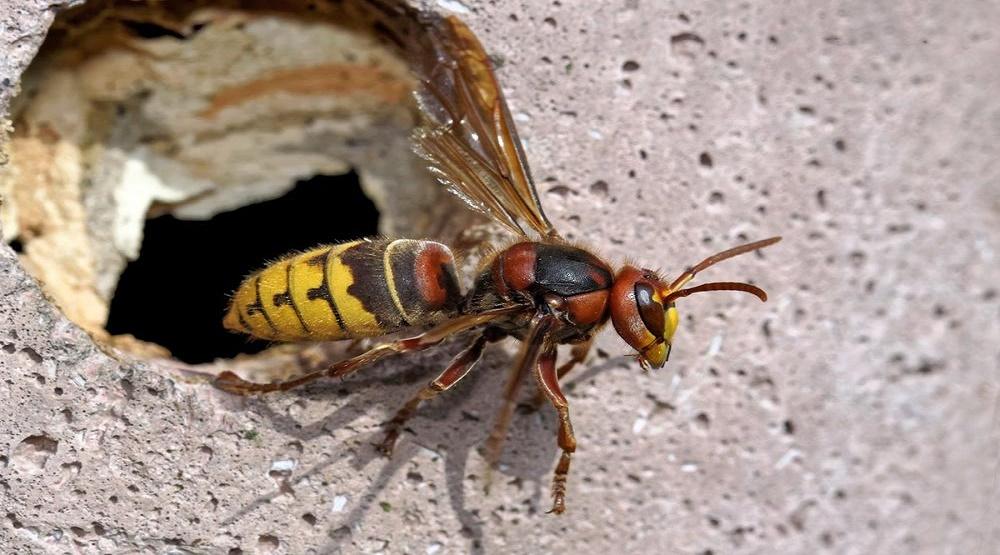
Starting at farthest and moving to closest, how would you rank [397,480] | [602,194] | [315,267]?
[602,194], [397,480], [315,267]

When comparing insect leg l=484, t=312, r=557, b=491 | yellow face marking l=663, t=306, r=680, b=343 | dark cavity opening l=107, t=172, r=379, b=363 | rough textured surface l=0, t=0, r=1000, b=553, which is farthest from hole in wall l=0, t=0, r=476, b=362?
yellow face marking l=663, t=306, r=680, b=343

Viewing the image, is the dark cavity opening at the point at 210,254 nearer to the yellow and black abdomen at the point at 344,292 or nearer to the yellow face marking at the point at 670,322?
the yellow and black abdomen at the point at 344,292

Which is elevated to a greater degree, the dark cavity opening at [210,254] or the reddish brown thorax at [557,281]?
the reddish brown thorax at [557,281]

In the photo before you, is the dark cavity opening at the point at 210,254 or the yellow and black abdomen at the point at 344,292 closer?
the yellow and black abdomen at the point at 344,292

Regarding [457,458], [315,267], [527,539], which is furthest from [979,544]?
[315,267]

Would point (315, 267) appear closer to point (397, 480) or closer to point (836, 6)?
point (397, 480)

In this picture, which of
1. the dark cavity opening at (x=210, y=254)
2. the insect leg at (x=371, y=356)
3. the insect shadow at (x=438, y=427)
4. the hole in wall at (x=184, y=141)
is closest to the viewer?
the insect leg at (x=371, y=356)

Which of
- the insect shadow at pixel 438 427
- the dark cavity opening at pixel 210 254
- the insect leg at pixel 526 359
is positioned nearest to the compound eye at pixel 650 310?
the insect leg at pixel 526 359
